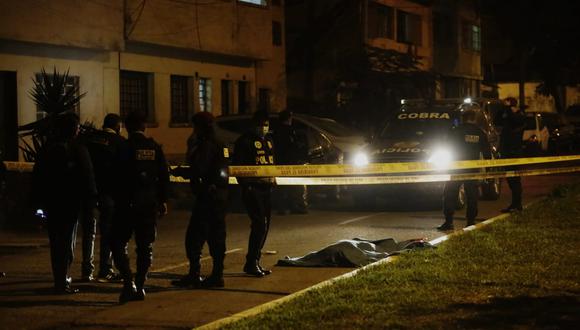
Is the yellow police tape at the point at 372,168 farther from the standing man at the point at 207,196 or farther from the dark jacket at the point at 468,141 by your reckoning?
the standing man at the point at 207,196

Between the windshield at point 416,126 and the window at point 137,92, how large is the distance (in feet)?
26.4

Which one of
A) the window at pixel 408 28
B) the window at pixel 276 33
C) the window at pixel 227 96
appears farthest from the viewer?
the window at pixel 408 28

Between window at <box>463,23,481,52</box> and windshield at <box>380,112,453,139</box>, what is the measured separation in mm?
32364

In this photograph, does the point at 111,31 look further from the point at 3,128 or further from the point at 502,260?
the point at 502,260

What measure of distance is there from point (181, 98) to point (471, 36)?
28.1m

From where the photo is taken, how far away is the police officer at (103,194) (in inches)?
411

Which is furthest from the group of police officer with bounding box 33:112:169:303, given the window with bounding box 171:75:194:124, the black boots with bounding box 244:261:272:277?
the window with bounding box 171:75:194:124

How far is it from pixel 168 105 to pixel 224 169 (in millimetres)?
16681

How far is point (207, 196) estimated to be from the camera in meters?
9.91

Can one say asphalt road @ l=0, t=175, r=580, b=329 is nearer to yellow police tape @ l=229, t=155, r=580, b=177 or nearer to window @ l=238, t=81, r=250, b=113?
yellow police tape @ l=229, t=155, r=580, b=177

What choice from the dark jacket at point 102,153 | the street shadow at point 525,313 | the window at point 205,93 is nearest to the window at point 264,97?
the window at point 205,93

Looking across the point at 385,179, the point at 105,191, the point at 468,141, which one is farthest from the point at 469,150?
the point at 105,191

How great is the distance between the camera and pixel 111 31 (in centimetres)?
2261

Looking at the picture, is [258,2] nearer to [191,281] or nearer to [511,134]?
[511,134]
